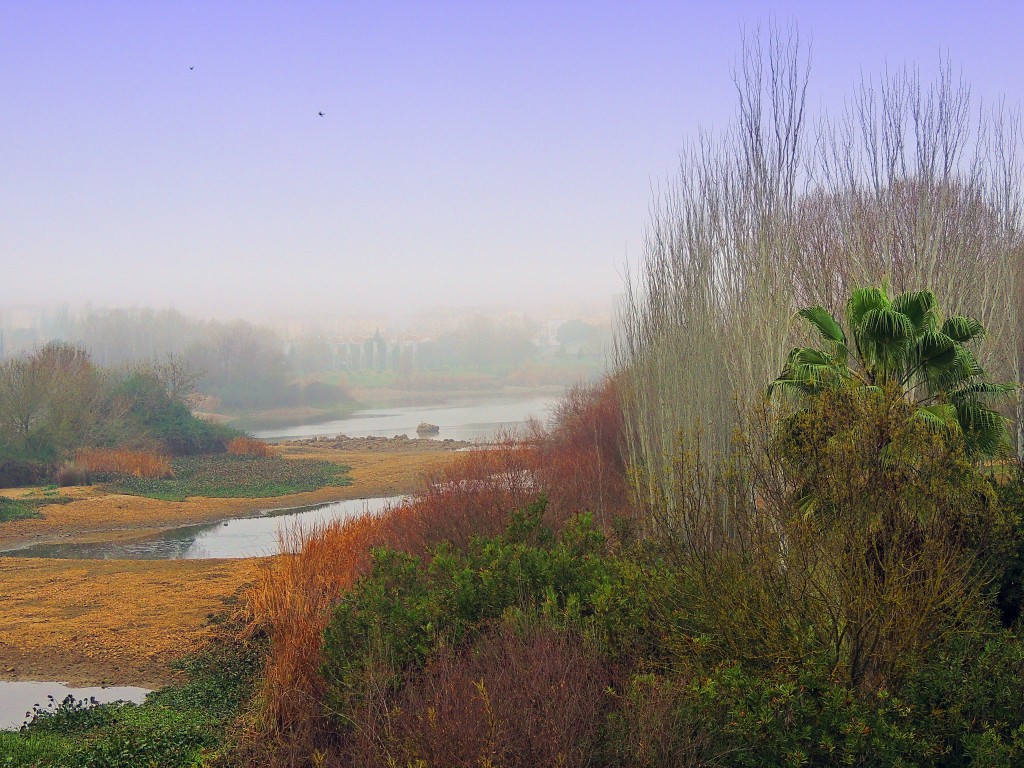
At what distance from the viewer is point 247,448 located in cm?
4422

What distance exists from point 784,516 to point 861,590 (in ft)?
2.49

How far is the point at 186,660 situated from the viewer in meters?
11.7

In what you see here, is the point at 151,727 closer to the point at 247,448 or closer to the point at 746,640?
the point at 746,640

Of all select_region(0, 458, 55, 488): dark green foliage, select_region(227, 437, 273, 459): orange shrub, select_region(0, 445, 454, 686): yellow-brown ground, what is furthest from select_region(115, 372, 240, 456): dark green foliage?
select_region(0, 445, 454, 686): yellow-brown ground

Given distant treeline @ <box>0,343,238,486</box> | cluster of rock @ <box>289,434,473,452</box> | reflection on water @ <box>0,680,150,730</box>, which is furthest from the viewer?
cluster of rock @ <box>289,434,473,452</box>

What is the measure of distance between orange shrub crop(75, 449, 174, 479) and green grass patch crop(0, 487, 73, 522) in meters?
3.62

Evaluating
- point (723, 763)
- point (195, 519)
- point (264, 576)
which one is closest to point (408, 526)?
point (264, 576)

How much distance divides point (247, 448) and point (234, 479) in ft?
33.4

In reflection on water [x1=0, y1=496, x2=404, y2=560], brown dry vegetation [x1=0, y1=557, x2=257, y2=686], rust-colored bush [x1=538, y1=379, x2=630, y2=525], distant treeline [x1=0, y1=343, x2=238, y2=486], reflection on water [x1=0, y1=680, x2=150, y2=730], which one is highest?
distant treeline [x1=0, y1=343, x2=238, y2=486]

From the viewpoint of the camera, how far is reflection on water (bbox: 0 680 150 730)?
10.3 meters

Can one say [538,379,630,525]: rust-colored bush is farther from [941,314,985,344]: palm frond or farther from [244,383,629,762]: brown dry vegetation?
[941,314,985,344]: palm frond

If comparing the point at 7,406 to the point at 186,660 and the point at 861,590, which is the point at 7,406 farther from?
the point at 861,590

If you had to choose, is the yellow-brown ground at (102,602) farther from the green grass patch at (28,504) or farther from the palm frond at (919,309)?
the palm frond at (919,309)

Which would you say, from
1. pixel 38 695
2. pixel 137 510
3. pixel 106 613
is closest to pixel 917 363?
pixel 38 695
